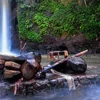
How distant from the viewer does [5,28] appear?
67.4ft

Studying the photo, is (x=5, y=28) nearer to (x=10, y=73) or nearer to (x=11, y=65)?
(x=11, y=65)

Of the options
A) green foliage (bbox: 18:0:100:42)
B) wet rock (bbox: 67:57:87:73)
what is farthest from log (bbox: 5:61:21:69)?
green foliage (bbox: 18:0:100:42)

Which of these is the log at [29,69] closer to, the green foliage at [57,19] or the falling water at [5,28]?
the green foliage at [57,19]

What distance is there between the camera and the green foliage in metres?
17.4

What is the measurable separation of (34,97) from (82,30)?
31.3 ft

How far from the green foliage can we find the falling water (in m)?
1.91

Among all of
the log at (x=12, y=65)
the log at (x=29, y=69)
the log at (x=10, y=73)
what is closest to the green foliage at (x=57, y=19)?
the log at (x=29, y=69)

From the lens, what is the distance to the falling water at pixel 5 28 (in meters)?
20.1

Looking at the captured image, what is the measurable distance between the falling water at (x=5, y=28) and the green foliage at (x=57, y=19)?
1.91m

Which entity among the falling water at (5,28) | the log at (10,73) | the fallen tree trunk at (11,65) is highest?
the falling water at (5,28)

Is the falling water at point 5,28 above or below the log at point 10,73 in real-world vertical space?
above

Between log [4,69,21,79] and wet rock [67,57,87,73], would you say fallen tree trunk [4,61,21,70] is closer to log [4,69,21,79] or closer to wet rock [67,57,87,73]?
log [4,69,21,79]

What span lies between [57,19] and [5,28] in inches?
184

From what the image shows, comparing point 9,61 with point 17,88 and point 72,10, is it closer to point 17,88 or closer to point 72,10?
point 17,88
